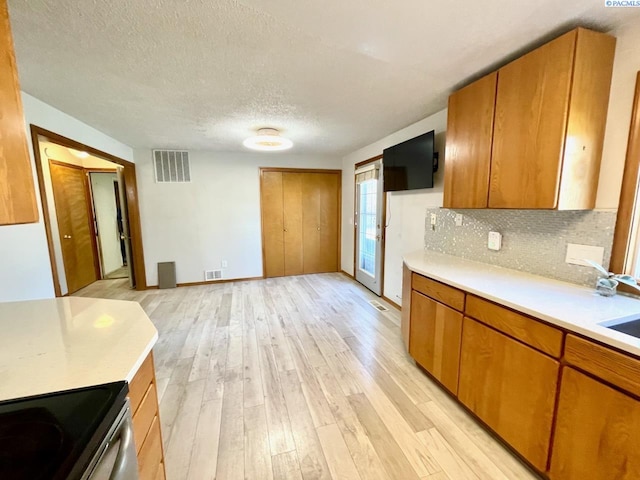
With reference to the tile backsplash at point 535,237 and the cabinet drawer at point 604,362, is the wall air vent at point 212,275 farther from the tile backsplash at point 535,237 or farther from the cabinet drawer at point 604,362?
the cabinet drawer at point 604,362

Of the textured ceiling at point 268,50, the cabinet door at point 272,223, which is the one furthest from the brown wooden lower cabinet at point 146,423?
the cabinet door at point 272,223

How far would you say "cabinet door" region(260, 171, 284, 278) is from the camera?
4.68 m

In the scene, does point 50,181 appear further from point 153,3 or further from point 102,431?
point 102,431

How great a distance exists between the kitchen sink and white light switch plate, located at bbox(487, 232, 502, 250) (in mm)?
902

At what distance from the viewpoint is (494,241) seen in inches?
79.8

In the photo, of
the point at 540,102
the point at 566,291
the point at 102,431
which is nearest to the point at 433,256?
the point at 566,291

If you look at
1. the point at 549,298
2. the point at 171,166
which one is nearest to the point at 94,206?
the point at 171,166

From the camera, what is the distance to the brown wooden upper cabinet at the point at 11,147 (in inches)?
33.3

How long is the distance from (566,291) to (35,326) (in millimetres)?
2642

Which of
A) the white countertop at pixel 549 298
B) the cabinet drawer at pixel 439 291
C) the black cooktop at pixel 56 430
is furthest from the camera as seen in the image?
the cabinet drawer at pixel 439 291

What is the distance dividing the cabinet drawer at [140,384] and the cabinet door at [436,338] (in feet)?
5.69

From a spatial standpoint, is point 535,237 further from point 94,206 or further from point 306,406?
point 94,206

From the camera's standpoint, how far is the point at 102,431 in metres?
Result: 0.65

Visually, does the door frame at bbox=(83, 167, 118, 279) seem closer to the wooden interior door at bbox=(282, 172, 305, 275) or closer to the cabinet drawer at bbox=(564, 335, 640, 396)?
the wooden interior door at bbox=(282, 172, 305, 275)
